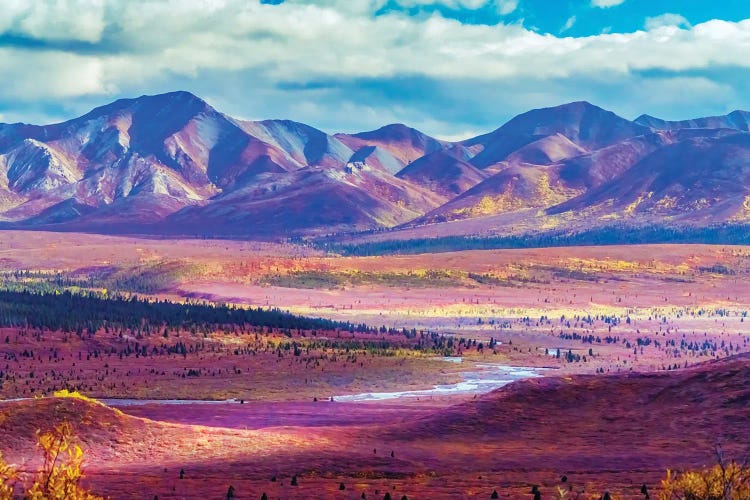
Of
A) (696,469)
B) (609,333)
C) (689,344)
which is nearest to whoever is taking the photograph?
(696,469)

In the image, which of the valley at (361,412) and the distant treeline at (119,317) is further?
the distant treeline at (119,317)

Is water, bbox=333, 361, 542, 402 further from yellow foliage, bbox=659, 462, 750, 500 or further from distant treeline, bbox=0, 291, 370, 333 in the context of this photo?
yellow foliage, bbox=659, 462, 750, 500

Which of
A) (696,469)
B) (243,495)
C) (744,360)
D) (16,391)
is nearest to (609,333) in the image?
(744,360)

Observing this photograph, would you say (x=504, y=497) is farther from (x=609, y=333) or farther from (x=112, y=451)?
(x=609, y=333)

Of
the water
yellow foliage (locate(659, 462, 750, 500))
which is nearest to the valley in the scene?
the water

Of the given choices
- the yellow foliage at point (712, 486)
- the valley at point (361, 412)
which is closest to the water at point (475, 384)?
the valley at point (361, 412)

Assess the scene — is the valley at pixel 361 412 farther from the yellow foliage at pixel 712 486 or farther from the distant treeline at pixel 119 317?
the yellow foliage at pixel 712 486

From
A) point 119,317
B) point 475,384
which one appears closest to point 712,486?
point 475,384

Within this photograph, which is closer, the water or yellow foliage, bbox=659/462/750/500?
yellow foliage, bbox=659/462/750/500
